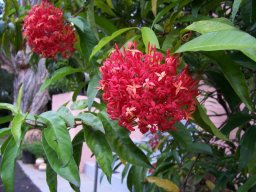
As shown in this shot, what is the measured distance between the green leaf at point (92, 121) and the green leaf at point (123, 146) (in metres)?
0.03

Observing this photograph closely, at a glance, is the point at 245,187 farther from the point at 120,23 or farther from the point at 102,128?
the point at 120,23

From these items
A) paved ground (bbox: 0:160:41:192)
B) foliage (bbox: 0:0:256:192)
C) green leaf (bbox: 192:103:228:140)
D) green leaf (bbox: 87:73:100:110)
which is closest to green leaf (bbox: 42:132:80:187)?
foliage (bbox: 0:0:256:192)

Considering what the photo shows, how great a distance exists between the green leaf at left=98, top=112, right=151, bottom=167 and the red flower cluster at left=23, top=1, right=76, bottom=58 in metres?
0.64

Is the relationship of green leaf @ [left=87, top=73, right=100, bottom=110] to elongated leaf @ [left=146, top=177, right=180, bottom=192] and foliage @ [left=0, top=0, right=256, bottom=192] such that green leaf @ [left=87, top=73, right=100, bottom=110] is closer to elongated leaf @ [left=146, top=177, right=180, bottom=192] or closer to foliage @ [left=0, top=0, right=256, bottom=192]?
foliage @ [left=0, top=0, right=256, bottom=192]

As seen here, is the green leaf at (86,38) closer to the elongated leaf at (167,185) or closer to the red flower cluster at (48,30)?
the red flower cluster at (48,30)

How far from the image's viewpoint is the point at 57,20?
1.46 m

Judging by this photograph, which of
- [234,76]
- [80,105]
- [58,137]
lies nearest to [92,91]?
[80,105]

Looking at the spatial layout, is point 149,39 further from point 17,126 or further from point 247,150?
point 247,150

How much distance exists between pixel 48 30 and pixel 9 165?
74cm

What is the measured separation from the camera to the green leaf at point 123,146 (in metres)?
0.94

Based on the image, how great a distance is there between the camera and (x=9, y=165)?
86 cm

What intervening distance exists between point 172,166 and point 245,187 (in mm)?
811

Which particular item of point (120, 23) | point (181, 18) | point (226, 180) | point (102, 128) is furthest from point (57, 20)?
point (226, 180)

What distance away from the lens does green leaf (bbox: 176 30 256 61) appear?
2.20 ft
